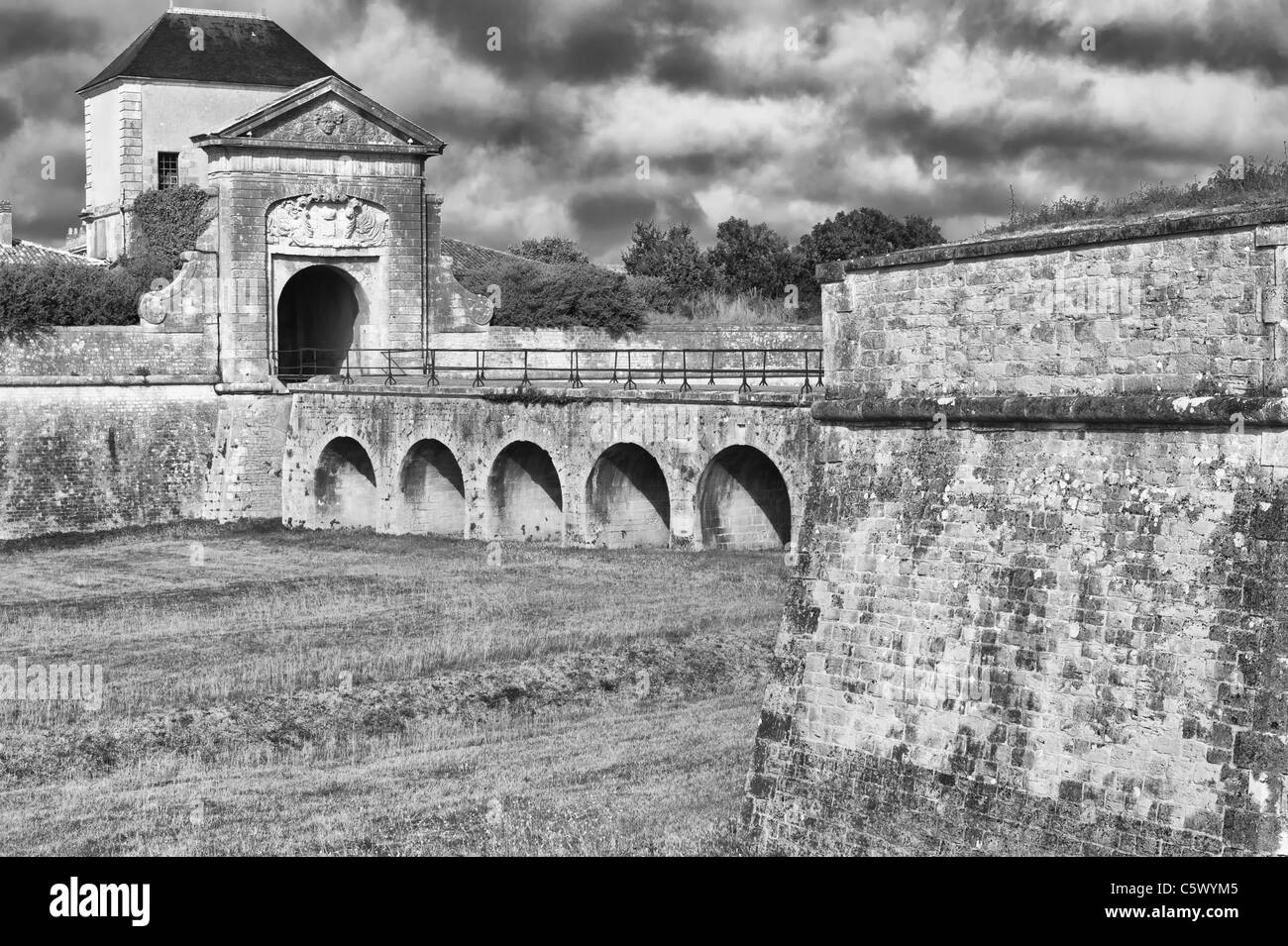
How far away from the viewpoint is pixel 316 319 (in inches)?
1564

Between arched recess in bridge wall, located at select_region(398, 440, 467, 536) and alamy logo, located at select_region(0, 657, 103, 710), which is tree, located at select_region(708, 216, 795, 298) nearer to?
arched recess in bridge wall, located at select_region(398, 440, 467, 536)

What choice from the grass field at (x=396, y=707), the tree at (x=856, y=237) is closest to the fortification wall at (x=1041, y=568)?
the grass field at (x=396, y=707)

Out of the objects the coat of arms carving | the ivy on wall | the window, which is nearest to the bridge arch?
the coat of arms carving

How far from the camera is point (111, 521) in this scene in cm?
3419

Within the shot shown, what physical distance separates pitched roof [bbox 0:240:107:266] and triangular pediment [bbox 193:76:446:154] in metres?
4.75

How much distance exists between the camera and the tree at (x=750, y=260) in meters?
53.4

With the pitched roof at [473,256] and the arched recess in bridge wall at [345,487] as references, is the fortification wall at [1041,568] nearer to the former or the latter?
the arched recess in bridge wall at [345,487]

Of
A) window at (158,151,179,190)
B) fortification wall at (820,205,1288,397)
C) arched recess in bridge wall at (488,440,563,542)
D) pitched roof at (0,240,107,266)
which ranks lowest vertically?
arched recess in bridge wall at (488,440,563,542)

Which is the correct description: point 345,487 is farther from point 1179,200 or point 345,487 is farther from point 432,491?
point 1179,200

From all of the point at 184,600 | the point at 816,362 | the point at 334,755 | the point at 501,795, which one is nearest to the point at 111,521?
the point at 184,600

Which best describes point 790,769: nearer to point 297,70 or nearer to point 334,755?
point 334,755

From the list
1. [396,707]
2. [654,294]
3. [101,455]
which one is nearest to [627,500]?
[396,707]

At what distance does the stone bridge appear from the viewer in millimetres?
26859

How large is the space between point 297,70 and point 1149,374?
103 ft
